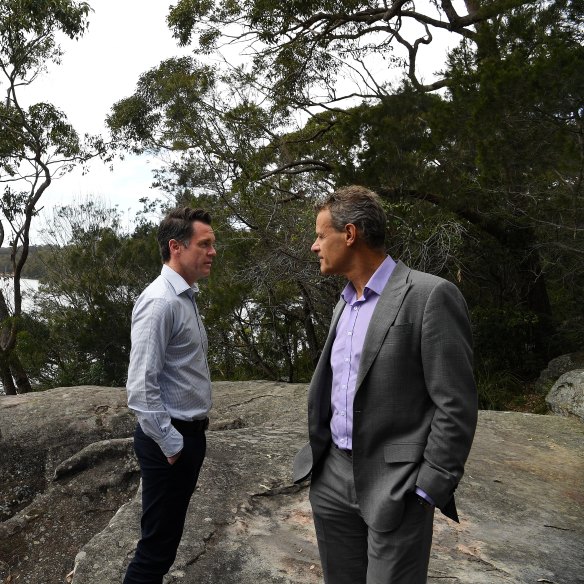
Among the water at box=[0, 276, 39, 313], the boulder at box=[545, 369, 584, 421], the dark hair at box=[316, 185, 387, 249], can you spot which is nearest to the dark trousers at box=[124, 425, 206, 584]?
the dark hair at box=[316, 185, 387, 249]

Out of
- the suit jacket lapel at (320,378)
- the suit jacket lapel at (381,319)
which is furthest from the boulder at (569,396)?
the suit jacket lapel at (381,319)

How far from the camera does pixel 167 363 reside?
2592mm

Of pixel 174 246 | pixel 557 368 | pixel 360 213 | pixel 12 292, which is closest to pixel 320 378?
pixel 360 213

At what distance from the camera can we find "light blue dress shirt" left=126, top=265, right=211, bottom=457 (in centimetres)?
246

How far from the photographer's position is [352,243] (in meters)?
2.06

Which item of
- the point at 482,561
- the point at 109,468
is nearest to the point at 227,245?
the point at 109,468

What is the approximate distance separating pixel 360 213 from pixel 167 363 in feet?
3.30

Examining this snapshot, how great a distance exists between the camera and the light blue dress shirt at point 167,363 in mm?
2459

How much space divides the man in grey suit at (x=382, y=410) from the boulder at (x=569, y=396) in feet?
17.3

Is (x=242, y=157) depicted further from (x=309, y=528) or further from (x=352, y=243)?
(x=352, y=243)

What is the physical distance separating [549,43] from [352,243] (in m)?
5.64

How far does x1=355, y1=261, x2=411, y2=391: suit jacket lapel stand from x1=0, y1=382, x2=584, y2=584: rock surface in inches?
62.7

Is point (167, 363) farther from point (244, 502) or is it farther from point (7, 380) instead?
point (7, 380)

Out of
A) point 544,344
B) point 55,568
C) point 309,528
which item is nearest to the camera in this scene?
point 309,528
